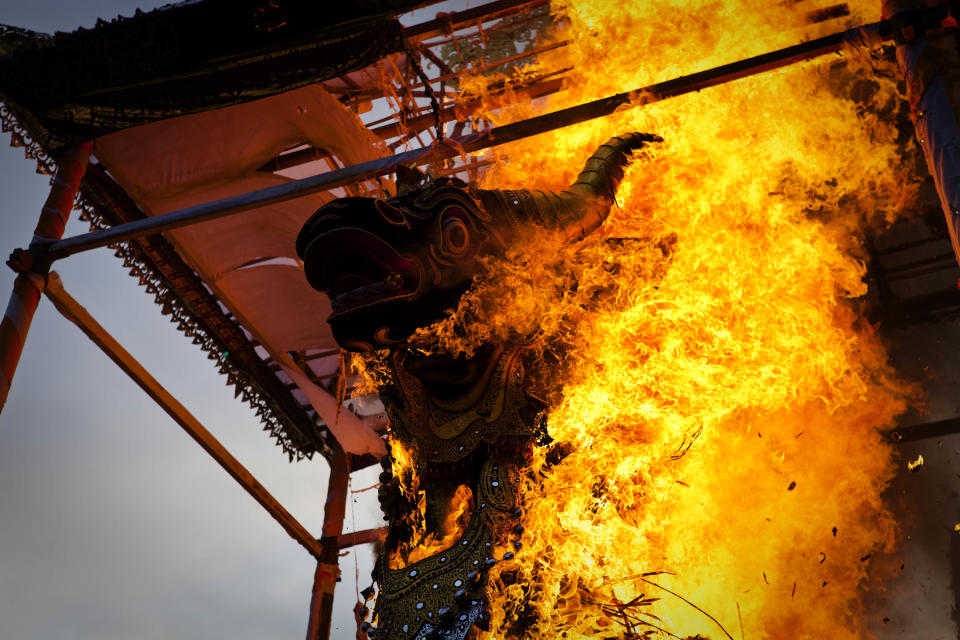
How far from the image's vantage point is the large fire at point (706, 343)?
3.06m

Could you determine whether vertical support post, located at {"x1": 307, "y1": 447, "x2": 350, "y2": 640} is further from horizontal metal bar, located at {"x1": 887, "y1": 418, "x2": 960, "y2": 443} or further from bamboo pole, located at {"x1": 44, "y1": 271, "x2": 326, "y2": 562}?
horizontal metal bar, located at {"x1": 887, "y1": 418, "x2": 960, "y2": 443}

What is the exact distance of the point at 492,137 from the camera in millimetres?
4047

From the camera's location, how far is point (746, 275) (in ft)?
12.3

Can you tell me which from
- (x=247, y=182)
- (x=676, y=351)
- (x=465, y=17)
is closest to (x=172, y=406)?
(x=247, y=182)

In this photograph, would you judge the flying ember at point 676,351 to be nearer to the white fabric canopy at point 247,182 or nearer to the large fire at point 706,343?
the large fire at point 706,343

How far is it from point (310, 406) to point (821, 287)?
240 inches

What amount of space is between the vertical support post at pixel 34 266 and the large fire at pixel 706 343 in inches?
107

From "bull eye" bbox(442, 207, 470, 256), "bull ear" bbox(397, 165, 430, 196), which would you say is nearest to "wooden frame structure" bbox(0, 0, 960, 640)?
"bull ear" bbox(397, 165, 430, 196)

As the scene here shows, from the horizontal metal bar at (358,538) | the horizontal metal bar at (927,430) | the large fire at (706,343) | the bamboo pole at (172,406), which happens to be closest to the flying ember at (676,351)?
the large fire at (706,343)

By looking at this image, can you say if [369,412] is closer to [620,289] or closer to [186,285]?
[186,285]

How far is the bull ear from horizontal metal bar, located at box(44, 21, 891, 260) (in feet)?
2.00

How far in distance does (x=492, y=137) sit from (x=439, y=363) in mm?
1402

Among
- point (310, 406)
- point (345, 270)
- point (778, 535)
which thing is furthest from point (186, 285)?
point (778, 535)

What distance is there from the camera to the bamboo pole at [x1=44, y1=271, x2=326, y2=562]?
524 centimetres
